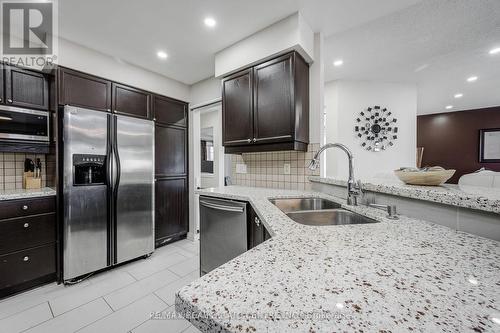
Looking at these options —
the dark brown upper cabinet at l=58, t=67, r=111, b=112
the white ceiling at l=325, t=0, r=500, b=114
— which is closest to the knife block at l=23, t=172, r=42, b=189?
the dark brown upper cabinet at l=58, t=67, r=111, b=112

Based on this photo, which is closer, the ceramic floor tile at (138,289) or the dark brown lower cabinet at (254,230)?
the dark brown lower cabinet at (254,230)

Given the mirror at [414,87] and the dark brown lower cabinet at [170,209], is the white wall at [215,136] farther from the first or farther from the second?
the mirror at [414,87]

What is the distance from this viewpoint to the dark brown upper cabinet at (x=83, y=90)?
2.07 metres

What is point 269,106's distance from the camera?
1.98 m

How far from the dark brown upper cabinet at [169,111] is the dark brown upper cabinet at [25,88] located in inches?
42.9

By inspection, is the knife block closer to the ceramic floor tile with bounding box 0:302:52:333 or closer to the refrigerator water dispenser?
the refrigerator water dispenser

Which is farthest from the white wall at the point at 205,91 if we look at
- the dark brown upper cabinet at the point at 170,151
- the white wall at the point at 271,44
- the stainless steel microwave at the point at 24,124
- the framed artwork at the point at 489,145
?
the framed artwork at the point at 489,145

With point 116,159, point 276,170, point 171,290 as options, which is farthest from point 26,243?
point 276,170

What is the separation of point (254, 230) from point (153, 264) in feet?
5.41

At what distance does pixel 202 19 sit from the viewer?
187 cm

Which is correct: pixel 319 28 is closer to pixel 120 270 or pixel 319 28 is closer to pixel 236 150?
pixel 236 150

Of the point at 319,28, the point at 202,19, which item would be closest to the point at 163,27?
the point at 202,19

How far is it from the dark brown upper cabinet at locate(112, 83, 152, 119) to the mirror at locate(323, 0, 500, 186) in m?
2.40

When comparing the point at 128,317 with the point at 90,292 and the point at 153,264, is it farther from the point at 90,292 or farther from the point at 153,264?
the point at 153,264
